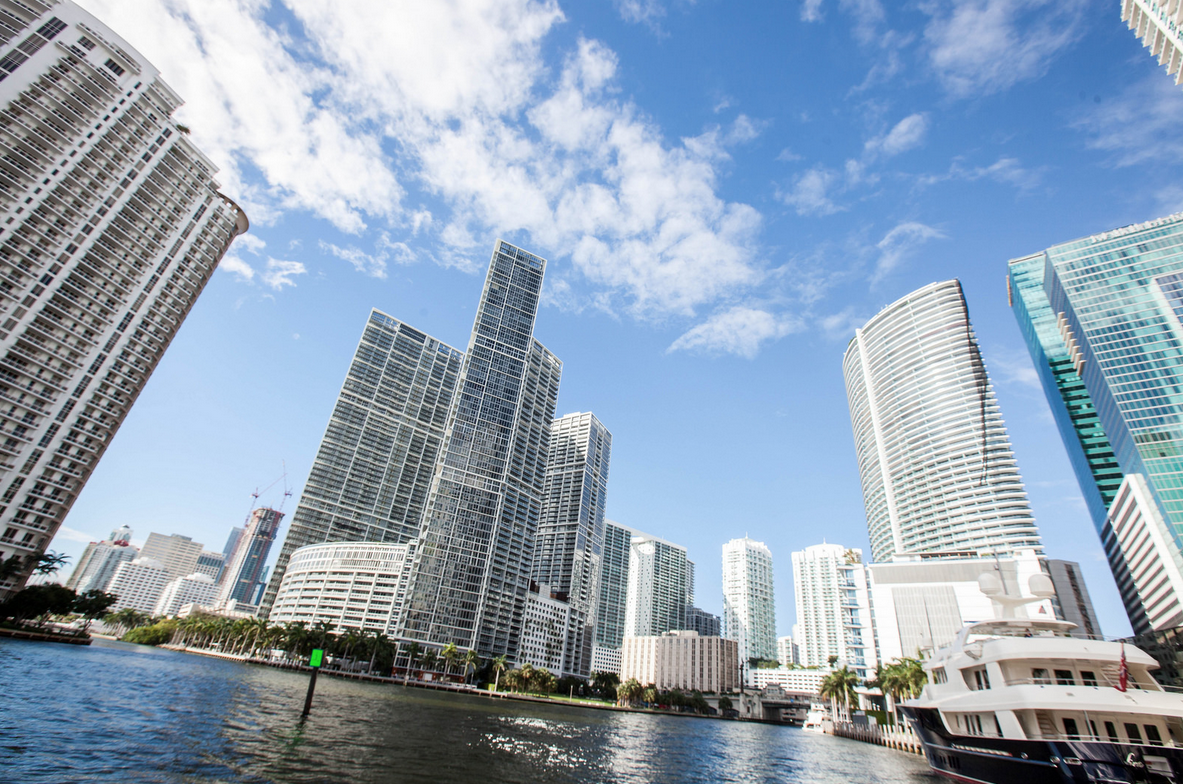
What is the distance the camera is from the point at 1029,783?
87.4 feet

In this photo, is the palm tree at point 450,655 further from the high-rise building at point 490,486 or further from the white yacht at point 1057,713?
the white yacht at point 1057,713

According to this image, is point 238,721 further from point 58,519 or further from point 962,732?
point 58,519

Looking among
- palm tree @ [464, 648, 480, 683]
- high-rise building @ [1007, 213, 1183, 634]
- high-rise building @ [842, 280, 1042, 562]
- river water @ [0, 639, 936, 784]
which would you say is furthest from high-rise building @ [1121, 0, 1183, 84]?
palm tree @ [464, 648, 480, 683]

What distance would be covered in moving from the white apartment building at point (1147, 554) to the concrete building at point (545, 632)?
150 meters

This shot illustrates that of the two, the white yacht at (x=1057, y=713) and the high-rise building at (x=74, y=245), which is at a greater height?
the high-rise building at (x=74, y=245)

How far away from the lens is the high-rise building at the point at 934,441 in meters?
128

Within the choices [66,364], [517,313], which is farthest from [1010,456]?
[66,364]

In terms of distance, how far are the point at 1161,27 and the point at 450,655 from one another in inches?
6385

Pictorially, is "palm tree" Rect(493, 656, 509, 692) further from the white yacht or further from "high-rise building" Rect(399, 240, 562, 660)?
the white yacht

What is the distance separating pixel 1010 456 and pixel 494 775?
161857mm

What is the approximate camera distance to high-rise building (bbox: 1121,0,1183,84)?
52250 millimetres

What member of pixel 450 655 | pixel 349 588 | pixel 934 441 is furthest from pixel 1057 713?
pixel 349 588

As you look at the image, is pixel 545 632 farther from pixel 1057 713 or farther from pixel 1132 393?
pixel 1132 393

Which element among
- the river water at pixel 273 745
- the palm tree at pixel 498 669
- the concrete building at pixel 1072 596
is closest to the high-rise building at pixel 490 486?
the palm tree at pixel 498 669
